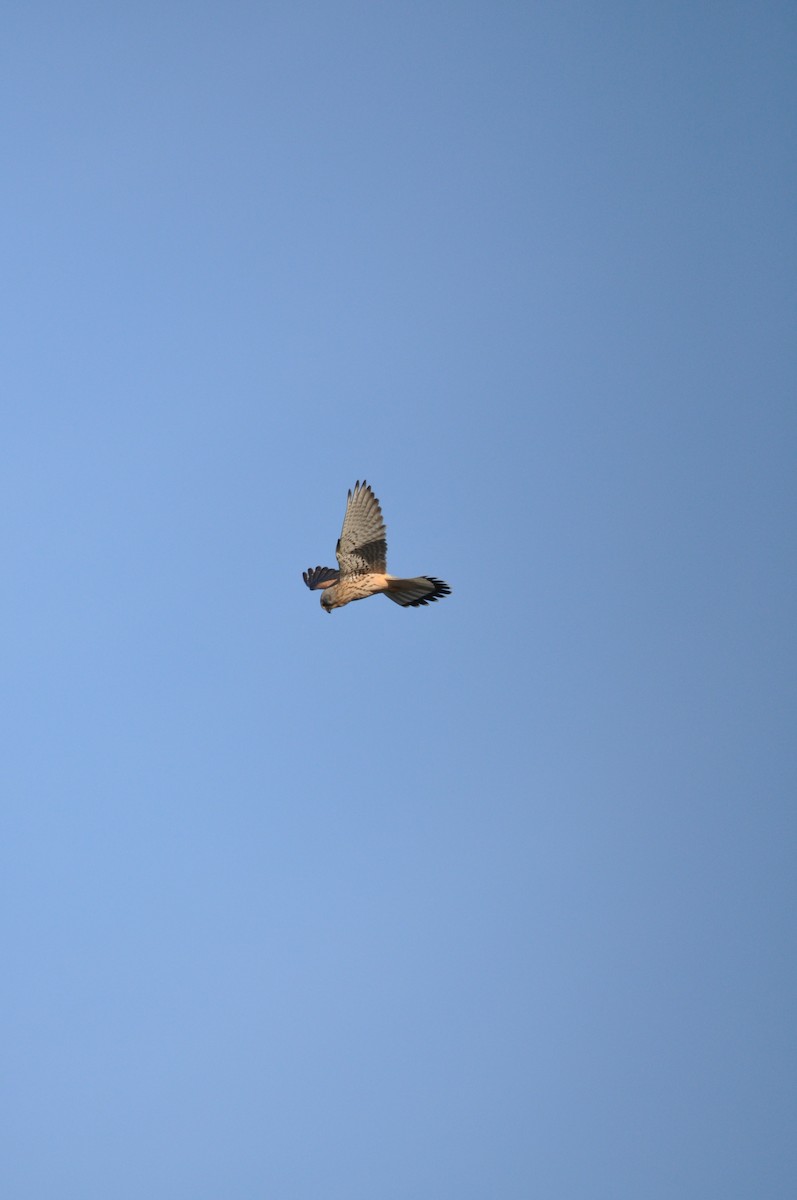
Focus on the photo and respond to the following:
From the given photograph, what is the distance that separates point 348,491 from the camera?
2806 cm

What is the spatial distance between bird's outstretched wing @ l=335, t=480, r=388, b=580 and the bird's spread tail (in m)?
0.40

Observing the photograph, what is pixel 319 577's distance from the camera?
30188 mm

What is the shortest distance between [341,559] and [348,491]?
111 cm

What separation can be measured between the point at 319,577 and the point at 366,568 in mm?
2308

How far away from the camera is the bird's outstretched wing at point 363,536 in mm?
27703

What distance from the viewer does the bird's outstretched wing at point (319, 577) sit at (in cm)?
2970

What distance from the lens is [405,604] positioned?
28.3 metres

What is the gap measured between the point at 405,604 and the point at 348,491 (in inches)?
80.9

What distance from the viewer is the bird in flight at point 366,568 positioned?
90.8 ft

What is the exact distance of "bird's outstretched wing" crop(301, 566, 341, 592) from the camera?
29.7 meters

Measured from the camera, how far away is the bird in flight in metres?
27.7

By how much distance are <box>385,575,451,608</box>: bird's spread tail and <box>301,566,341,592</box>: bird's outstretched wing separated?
5.48ft

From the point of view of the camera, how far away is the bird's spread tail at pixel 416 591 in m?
27.5

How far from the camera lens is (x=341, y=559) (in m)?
28.2
